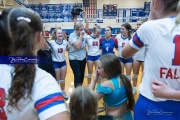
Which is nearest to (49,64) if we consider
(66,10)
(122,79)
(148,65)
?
(122,79)

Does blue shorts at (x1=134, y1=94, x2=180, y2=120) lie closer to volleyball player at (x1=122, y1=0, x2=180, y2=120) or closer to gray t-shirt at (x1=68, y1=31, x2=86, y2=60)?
volleyball player at (x1=122, y1=0, x2=180, y2=120)

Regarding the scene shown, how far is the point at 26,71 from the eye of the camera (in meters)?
0.86

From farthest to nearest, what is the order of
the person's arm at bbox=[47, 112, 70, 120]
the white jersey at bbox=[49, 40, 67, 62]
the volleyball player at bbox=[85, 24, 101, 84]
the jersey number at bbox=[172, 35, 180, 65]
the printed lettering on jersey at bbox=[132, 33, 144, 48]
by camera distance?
A: the volleyball player at bbox=[85, 24, 101, 84]
the white jersey at bbox=[49, 40, 67, 62]
the printed lettering on jersey at bbox=[132, 33, 144, 48]
the jersey number at bbox=[172, 35, 180, 65]
the person's arm at bbox=[47, 112, 70, 120]

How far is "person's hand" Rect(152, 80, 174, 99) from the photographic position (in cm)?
106

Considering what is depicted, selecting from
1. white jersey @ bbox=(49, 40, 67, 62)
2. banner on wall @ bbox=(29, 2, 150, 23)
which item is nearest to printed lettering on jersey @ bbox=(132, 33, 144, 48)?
white jersey @ bbox=(49, 40, 67, 62)

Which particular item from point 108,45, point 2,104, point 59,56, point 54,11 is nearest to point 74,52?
point 59,56

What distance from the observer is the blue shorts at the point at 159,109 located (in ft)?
3.67

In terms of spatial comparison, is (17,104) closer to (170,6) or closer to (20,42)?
(20,42)

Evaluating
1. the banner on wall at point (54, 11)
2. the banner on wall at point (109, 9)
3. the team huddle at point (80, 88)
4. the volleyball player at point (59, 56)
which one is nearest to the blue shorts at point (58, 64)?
the volleyball player at point (59, 56)

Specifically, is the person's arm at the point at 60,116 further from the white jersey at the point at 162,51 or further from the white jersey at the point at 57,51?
the white jersey at the point at 57,51

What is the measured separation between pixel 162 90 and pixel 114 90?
958 millimetres

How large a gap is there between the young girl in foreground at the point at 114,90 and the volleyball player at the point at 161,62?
30.7 inches

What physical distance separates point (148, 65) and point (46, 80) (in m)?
0.63

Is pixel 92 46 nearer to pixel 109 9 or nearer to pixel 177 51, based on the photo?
pixel 177 51
